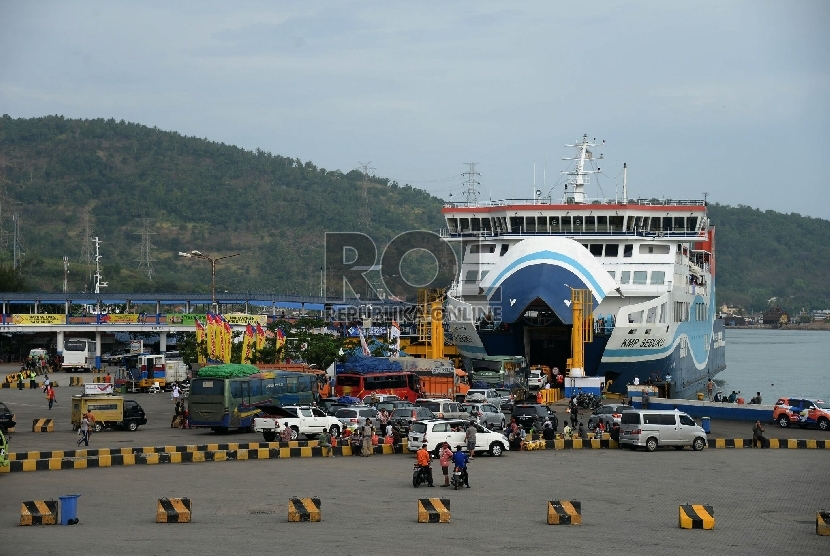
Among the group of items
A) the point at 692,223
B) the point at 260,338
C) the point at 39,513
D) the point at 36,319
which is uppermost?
the point at 692,223

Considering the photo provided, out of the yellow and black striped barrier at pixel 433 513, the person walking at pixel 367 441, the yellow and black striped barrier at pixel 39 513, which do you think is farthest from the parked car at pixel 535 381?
the yellow and black striped barrier at pixel 39 513

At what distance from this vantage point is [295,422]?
36.0 m

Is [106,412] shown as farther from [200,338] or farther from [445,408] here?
[200,338]

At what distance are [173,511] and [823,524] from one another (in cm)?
1108

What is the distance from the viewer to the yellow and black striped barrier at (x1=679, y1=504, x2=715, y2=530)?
67.7ft

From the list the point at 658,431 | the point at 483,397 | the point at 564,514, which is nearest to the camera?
the point at 564,514

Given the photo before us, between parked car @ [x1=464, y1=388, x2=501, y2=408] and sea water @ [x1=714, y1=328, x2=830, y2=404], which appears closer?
parked car @ [x1=464, y1=388, x2=501, y2=408]

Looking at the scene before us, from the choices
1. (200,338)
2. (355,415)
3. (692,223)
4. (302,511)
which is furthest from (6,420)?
(692,223)

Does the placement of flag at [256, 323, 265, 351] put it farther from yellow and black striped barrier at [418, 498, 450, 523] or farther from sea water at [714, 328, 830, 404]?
yellow and black striped barrier at [418, 498, 450, 523]

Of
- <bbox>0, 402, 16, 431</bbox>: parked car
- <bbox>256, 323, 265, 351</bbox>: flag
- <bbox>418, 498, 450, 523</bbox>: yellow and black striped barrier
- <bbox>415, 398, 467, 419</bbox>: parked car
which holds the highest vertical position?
<bbox>256, 323, 265, 351</bbox>: flag

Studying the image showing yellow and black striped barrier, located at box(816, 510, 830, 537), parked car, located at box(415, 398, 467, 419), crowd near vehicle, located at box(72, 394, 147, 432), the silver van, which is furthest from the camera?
parked car, located at box(415, 398, 467, 419)

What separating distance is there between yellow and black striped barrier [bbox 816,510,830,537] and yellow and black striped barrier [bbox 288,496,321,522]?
8530 mm

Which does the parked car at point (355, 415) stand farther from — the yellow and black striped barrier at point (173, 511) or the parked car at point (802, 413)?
the yellow and black striped barrier at point (173, 511)

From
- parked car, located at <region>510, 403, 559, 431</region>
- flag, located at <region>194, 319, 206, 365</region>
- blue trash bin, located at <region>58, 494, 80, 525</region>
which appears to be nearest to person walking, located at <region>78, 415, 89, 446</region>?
blue trash bin, located at <region>58, 494, 80, 525</region>
